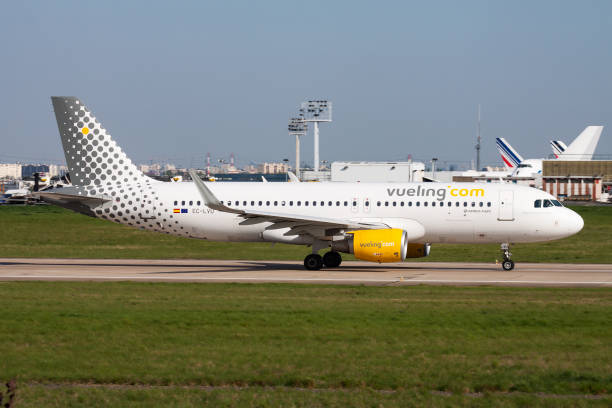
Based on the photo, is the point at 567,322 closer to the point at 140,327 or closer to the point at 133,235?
the point at 140,327

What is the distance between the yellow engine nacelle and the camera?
27.9 metres

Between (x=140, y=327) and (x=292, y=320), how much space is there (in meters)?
3.30

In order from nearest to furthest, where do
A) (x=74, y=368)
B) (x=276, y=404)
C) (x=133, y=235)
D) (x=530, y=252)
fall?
(x=276, y=404) < (x=74, y=368) < (x=530, y=252) < (x=133, y=235)

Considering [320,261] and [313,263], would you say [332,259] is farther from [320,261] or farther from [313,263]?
[313,263]

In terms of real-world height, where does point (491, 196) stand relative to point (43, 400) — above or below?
above

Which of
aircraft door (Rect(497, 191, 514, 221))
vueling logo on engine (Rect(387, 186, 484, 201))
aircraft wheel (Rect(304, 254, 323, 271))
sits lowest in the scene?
aircraft wheel (Rect(304, 254, 323, 271))

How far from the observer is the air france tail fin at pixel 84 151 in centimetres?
3170

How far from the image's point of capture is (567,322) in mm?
17094

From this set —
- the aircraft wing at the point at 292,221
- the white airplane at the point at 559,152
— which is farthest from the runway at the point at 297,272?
the white airplane at the point at 559,152

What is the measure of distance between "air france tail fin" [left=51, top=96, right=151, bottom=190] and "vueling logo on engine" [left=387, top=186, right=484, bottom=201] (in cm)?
1056

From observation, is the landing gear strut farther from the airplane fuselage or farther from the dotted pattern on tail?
the dotted pattern on tail

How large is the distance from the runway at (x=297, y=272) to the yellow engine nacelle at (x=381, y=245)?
704mm

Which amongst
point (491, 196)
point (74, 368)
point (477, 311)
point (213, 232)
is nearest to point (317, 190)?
point (213, 232)

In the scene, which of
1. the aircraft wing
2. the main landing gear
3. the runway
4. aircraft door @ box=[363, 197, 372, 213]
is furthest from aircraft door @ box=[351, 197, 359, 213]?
the runway
